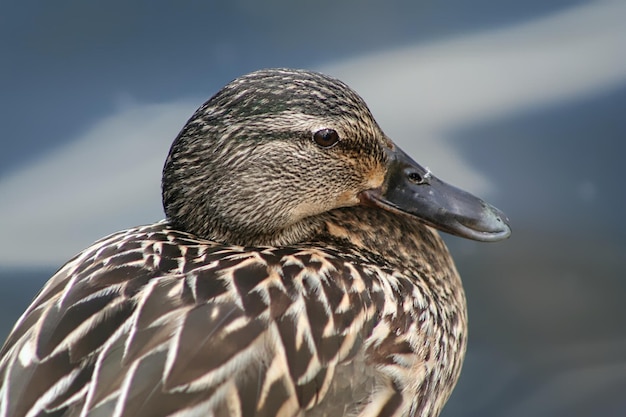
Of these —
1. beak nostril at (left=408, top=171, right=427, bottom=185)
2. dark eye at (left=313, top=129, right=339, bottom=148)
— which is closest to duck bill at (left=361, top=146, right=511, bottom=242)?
beak nostril at (left=408, top=171, right=427, bottom=185)

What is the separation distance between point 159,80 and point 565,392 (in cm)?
122

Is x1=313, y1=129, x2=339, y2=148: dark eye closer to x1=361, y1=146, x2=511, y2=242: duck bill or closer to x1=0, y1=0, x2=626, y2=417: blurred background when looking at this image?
x1=361, y1=146, x2=511, y2=242: duck bill

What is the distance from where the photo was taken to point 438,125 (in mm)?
1995

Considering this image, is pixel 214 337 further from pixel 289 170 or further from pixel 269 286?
pixel 289 170

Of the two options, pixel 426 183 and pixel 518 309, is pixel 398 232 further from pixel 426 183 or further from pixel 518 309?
pixel 518 309

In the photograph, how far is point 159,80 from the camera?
200 centimetres

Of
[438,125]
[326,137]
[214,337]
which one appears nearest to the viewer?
[214,337]

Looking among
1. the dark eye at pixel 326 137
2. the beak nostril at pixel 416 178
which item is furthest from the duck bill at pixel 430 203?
the dark eye at pixel 326 137

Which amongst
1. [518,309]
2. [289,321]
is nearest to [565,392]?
[518,309]

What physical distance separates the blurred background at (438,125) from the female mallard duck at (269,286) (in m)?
0.47

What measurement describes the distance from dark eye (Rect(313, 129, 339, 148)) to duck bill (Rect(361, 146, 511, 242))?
0.12 m

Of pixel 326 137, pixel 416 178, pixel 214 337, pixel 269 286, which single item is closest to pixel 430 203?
pixel 416 178

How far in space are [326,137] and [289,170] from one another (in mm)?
79

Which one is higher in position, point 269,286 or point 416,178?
point 416,178
